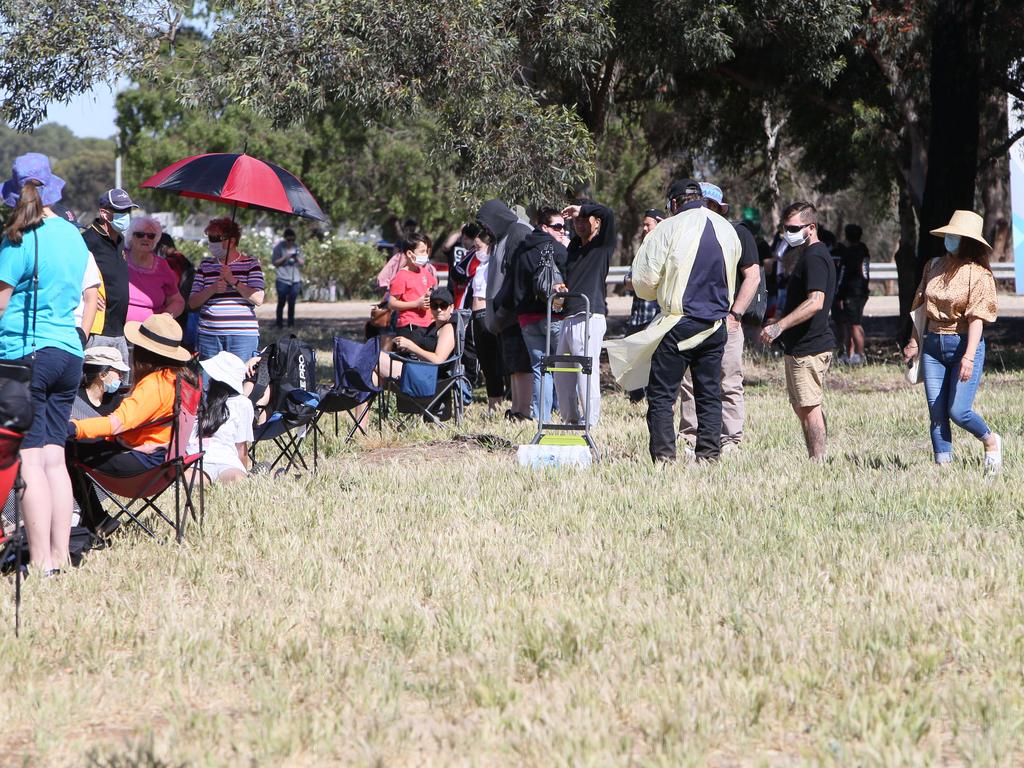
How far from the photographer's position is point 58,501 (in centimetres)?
608

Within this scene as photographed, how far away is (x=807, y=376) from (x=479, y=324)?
173 inches

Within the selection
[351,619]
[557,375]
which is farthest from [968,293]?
[351,619]

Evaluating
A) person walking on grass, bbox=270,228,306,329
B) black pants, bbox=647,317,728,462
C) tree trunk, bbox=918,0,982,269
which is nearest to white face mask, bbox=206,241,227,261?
black pants, bbox=647,317,728,462

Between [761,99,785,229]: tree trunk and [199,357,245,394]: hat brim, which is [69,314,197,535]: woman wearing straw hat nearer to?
[199,357,245,394]: hat brim

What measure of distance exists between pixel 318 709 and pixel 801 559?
2579 mm

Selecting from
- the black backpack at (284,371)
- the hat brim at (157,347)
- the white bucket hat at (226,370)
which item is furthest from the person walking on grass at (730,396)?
the hat brim at (157,347)

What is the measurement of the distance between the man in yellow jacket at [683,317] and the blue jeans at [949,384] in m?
1.30

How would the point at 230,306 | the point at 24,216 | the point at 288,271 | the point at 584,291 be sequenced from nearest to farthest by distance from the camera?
the point at 24,216 → the point at 230,306 → the point at 584,291 → the point at 288,271

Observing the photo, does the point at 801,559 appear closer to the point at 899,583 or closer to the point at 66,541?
the point at 899,583

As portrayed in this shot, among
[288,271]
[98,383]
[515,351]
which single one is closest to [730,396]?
[515,351]

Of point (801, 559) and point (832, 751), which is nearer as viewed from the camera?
point (832, 751)

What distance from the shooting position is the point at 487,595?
5.71 metres

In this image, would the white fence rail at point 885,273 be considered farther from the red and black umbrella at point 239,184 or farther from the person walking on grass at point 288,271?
the red and black umbrella at point 239,184

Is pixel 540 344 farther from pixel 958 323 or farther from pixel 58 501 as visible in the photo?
pixel 58 501
